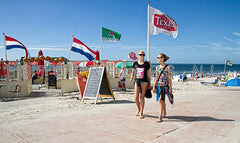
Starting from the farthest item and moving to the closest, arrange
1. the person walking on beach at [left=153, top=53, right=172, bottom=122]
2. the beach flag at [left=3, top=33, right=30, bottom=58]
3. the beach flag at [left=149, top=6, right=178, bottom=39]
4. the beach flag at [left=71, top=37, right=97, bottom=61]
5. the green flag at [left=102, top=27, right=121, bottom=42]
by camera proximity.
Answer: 1. the green flag at [left=102, top=27, right=121, bottom=42]
2. the beach flag at [left=149, top=6, right=178, bottom=39]
3. the beach flag at [left=71, top=37, right=97, bottom=61]
4. the beach flag at [left=3, top=33, right=30, bottom=58]
5. the person walking on beach at [left=153, top=53, right=172, bottom=122]

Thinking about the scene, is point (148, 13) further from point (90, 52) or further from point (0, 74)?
point (0, 74)

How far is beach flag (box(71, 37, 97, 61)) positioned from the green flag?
3301 mm

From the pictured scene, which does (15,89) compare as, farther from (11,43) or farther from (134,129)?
(134,129)

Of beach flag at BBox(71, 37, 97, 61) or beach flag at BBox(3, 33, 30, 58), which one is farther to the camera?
beach flag at BBox(71, 37, 97, 61)

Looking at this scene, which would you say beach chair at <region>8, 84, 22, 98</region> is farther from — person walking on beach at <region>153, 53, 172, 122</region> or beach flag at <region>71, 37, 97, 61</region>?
person walking on beach at <region>153, 53, 172, 122</region>

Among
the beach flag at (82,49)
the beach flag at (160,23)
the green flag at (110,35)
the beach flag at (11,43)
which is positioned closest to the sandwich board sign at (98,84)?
the beach flag at (82,49)

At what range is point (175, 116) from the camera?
5.04 metres

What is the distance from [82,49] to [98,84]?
16.4ft

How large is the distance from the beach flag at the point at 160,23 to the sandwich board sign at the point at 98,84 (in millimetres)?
6227

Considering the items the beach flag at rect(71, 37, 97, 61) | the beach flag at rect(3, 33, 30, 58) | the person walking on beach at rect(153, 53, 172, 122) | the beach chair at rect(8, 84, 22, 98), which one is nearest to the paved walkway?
the person walking on beach at rect(153, 53, 172, 122)

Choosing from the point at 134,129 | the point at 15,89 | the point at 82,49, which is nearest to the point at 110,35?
the point at 82,49

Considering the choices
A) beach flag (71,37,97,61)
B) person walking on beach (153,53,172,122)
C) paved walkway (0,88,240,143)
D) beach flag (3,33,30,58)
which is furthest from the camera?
beach flag (71,37,97,61)

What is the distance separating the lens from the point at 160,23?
13.1 m

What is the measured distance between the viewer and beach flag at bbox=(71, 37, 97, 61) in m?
11.8
